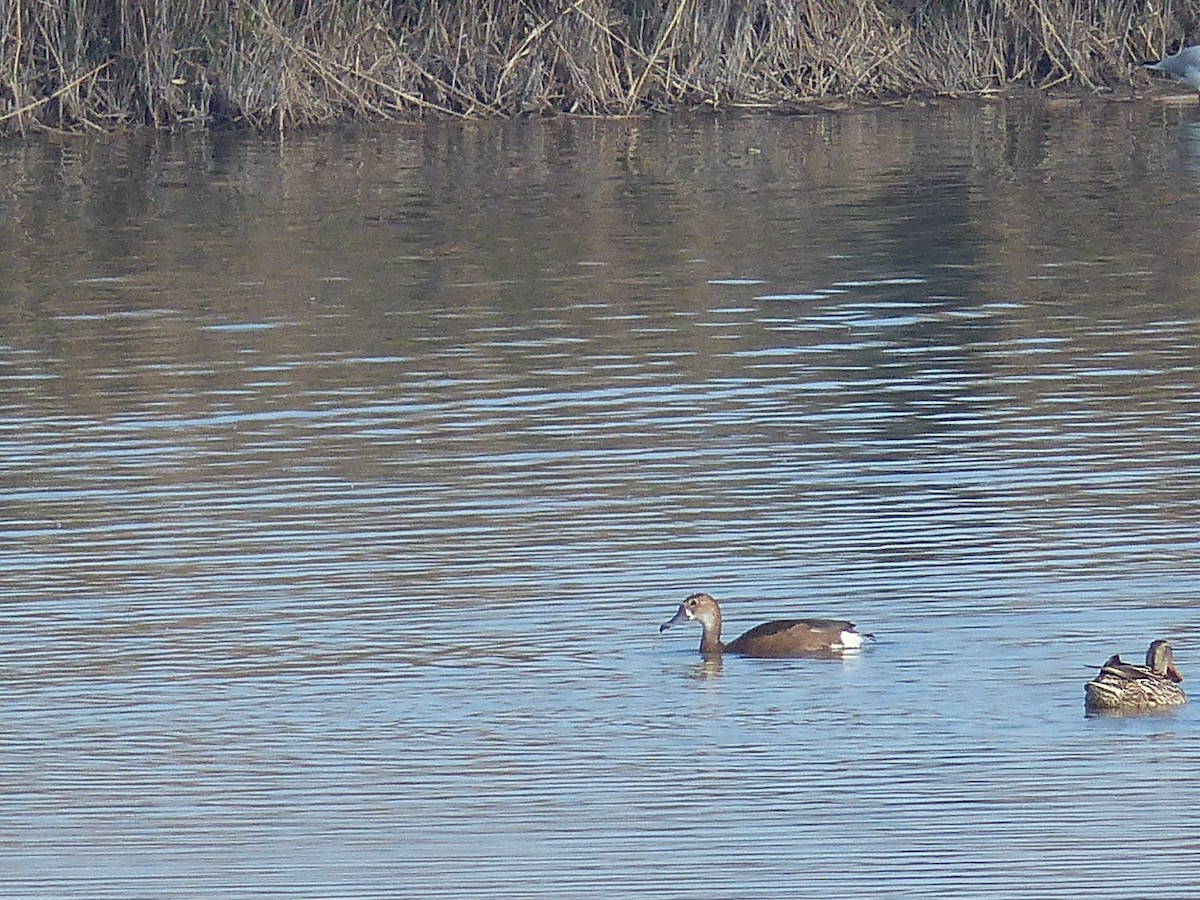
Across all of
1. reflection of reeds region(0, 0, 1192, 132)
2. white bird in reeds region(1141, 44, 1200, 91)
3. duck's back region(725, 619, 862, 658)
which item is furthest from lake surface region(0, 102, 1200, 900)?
white bird in reeds region(1141, 44, 1200, 91)

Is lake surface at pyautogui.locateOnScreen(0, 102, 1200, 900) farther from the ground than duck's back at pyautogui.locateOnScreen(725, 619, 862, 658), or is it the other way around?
duck's back at pyautogui.locateOnScreen(725, 619, 862, 658)

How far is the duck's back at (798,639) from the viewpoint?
7309 millimetres

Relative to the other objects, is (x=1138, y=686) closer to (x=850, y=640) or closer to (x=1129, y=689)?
(x=1129, y=689)

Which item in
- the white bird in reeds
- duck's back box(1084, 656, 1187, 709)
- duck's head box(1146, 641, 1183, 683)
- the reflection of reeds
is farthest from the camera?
the white bird in reeds

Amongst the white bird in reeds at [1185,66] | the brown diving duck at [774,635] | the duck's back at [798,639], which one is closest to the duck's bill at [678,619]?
the brown diving duck at [774,635]

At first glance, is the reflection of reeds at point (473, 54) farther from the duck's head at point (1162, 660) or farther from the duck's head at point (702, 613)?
the duck's head at point (1162, 660)

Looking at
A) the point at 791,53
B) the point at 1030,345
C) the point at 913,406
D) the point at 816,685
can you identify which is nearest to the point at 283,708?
the point at 816,685

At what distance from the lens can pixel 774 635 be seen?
7.45 metres

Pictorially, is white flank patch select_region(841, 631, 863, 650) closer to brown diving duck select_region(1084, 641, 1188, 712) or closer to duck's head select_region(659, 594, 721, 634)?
duck's head select_region(659, 594, 721, 634)

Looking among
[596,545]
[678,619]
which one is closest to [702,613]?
[678,619]

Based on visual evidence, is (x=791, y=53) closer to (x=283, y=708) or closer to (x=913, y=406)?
(x=913, y=406)

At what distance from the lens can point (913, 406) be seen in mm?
11266

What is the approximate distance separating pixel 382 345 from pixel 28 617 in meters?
5.15

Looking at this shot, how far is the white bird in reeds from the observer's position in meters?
23.7
